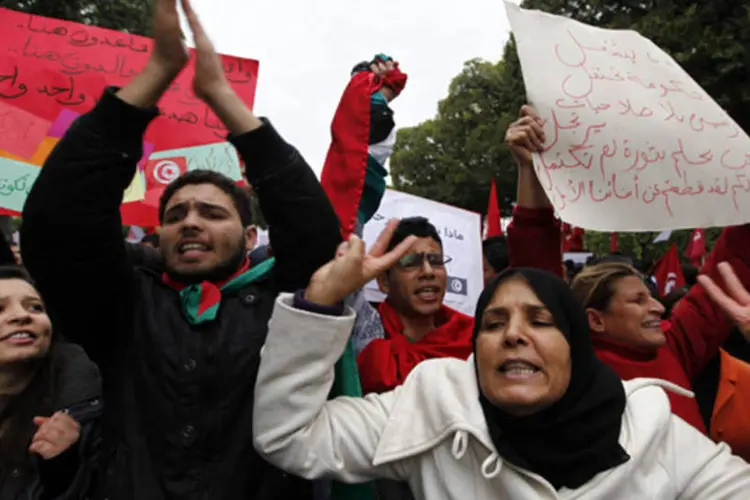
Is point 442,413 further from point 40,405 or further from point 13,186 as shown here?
point 13,186

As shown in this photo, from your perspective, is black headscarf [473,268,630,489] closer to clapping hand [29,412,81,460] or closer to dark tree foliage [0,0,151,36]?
clapping hand [29,412,81,460]

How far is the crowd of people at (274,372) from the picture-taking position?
1.73 m

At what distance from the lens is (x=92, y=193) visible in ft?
5.67

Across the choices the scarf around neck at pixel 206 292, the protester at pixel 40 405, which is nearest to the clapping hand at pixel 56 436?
the protester at pixel 40 405

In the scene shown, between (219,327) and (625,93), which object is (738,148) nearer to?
(625,93)

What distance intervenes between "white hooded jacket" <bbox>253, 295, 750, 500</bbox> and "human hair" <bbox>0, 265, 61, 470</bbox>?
917mm

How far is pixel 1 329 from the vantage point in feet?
7.43

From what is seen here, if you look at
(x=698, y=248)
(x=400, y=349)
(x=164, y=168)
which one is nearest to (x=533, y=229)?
(x=400, y=349)

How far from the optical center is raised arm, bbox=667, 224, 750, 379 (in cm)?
258

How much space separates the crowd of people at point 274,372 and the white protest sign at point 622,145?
35 cm

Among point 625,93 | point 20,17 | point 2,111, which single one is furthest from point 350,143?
point 20,17

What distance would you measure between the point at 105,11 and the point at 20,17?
6823 mm

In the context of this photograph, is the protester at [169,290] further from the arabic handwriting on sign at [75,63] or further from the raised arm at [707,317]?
the arabic handwriting on sign at [75,63]

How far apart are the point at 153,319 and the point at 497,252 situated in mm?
3323
